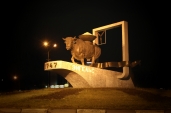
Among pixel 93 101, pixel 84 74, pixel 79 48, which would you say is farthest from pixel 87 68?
pixel 93 101

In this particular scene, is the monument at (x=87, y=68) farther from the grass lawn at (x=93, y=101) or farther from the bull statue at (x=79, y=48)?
the grass lawn at (x=93, y=101)

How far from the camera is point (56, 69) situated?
23.0m

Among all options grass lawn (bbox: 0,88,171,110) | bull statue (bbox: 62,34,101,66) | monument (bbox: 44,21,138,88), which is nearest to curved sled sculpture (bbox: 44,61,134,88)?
monument (bbox: 44,21,138,88)

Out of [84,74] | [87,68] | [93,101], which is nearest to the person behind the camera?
[93,101]

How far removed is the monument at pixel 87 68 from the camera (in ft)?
75.0

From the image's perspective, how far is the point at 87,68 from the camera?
23.3 m

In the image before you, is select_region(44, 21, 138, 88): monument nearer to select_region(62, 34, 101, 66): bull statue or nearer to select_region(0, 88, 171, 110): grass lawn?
select_region(62, 34, 101, 66): bull statue

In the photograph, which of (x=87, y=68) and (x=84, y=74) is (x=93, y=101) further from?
(x=87, y=68)

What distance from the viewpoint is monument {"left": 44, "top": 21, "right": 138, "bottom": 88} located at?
22.9 m

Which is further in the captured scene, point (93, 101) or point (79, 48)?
point (79, 48)

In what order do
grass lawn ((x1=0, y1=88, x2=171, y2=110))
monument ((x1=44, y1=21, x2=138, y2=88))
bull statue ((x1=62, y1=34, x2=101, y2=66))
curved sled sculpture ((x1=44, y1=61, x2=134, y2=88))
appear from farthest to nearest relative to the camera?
bull statue ((x1=62, y1=34, x2=101, y2=66)) < monument ((x1=44, y1=21, x2=138, y2=88)) < curved sled sculpture ((x1=44, y1=61, x2=134, y2=88)) < grass lawn ((x1=0, y1=88, x2=171, y2=110))

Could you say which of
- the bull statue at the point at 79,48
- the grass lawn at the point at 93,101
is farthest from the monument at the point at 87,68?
the grass lawn at the point at 93,101

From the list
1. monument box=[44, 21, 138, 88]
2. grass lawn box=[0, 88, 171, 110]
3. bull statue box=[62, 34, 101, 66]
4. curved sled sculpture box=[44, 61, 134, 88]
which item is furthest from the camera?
bull statue box=[62, 34, 101, 66]

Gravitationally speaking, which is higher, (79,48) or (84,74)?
(79,48)
